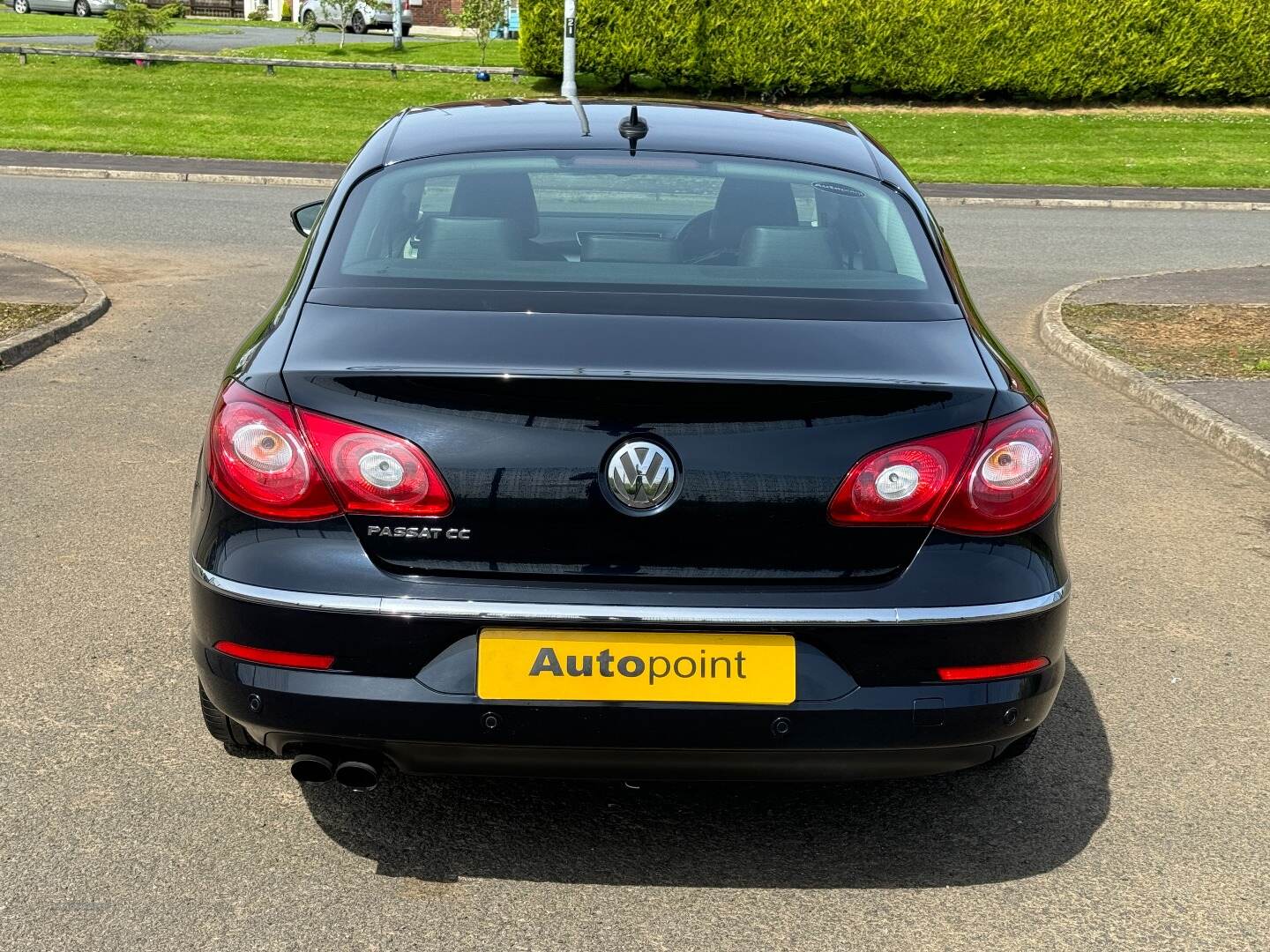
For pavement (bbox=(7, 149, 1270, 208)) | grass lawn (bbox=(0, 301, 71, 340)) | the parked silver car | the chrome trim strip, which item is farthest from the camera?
the parked silver car

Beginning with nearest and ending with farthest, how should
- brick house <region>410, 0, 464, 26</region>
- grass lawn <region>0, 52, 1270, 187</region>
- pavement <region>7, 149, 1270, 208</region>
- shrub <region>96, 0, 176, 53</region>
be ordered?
pavement <region>7, 149, 1270, 208</region>, grass lawn <region>0, 52, 1270, 187</region>, shrub <region>96, 0, 176, 53</region>, brick house <region>410, 0, 464, 26</region>

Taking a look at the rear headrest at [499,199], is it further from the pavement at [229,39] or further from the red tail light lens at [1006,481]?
the pavement at [229,39]

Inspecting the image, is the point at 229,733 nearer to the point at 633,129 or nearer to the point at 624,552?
the point at 624,552

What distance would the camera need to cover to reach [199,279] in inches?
458

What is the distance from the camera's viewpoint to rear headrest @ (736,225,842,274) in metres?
3.76

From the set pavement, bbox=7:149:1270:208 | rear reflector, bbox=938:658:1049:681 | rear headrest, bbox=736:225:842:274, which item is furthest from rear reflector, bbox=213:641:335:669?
pavement, bbox=7:149:1270:208

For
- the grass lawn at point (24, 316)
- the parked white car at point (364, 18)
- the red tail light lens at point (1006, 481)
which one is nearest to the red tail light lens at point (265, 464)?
the red tail light lens at point (1006, 481)

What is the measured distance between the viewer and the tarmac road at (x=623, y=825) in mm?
3141

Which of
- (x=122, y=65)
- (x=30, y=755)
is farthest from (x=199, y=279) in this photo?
(x=122, y=65)

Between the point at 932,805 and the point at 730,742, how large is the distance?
97 cm

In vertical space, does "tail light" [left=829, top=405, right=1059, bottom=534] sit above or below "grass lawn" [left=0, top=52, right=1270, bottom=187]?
above

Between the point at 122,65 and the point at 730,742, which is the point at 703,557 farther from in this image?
the point at 122,65

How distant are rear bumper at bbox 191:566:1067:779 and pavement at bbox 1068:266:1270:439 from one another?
18.7 feet

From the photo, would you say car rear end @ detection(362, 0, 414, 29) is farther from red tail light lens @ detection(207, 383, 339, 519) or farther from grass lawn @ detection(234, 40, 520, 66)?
red tail light lens @ detection(207, 383, 339, 519)
